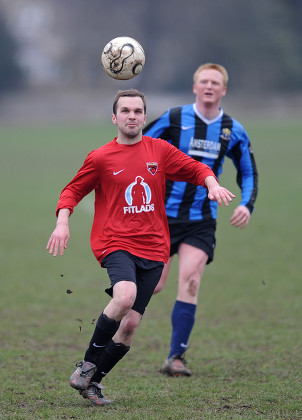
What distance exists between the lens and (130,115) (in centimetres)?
500

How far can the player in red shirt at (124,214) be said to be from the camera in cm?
495

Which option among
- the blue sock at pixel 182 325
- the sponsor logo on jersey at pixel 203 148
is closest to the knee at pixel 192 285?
the blue sock at pixel 182 325

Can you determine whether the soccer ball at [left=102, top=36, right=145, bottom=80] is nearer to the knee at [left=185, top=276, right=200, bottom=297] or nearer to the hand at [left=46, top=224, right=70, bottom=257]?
the hand at [left=46, top=224, right=70, bottom=257]

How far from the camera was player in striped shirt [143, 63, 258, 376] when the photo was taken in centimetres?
622

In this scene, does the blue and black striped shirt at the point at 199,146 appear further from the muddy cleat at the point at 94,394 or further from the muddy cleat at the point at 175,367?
the muddy cleat at the point at 94,394

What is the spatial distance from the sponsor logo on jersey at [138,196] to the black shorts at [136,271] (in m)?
0.31

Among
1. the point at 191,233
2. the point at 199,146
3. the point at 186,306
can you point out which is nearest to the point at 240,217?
the point at 191,233

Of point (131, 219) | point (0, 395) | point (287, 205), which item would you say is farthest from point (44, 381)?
point (287, 205)

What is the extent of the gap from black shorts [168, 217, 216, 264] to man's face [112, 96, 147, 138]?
1.45 metres

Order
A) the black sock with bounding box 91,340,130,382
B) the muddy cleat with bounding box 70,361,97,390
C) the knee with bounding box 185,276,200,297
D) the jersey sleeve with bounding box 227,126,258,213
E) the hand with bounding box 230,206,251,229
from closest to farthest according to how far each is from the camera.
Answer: the muddy cleat with bounding box 70,361,97,390
the black sock with bounding box 91,340,130,382
the hand with bounding box 230,206,251,229
the knee with bounding box 185,276,200,297
the jersey sleeve with bounding box 227,126,258,213

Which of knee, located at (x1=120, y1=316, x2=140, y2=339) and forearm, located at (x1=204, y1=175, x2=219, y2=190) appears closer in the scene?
forearm, located at (x1=204, y1=175, x2=219, y2=190)

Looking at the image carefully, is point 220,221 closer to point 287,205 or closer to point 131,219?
point 287,205

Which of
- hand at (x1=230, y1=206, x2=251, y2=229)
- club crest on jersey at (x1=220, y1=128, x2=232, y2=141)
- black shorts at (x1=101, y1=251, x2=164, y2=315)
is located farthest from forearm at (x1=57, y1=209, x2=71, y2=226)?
club crest on jersey at (x1=220, y1=128, x2=232, y2=141)

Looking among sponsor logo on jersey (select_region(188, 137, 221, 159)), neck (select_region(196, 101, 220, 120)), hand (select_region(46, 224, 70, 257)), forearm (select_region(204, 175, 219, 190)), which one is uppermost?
neck (select_region(196, 101, 220, 120))
